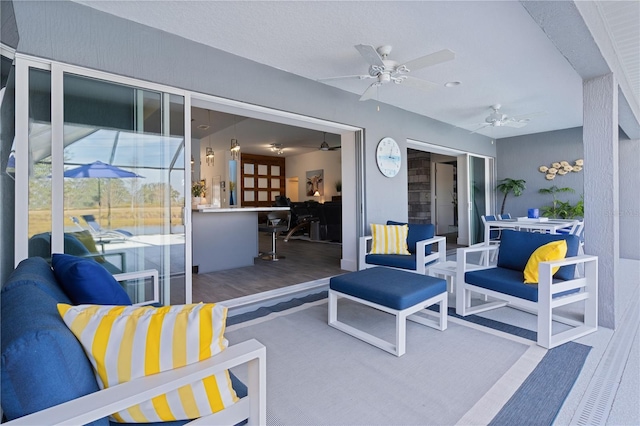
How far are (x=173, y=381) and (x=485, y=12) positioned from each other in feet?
10.6

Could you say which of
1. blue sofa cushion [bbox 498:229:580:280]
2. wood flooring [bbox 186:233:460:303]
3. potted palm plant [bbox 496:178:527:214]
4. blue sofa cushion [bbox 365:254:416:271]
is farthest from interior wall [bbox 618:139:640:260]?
wood flooring [bbox 186:233:460:303]

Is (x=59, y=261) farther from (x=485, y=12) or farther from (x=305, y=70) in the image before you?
(x=485, y=12)

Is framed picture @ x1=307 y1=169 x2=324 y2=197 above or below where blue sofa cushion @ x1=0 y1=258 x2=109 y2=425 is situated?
above

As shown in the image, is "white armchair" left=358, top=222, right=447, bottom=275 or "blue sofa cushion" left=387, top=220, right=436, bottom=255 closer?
"white armchair" left=358, top=222, right=447, bottom=275

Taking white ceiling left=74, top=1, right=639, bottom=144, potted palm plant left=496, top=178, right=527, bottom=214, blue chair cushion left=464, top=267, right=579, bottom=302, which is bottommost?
blue chair cushion left=464, top=267, right=579, bottom=302

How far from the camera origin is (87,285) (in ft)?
4.15

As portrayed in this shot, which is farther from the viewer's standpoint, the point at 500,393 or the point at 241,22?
the point at 241,22

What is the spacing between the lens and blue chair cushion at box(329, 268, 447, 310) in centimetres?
228

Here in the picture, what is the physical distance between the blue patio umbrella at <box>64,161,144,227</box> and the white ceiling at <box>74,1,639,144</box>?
4.07 ft

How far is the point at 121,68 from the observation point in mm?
2660

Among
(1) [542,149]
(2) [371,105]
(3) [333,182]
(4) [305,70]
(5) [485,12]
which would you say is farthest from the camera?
(3) [333,182]

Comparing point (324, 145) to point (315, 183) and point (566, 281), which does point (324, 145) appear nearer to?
point (315, 183)

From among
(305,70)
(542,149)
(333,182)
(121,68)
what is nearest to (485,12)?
(305,70)

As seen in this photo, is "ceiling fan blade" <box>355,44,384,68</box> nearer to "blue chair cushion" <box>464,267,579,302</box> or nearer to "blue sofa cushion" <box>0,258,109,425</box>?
"blue chair cushion" <box>464,267,579,302</box>
